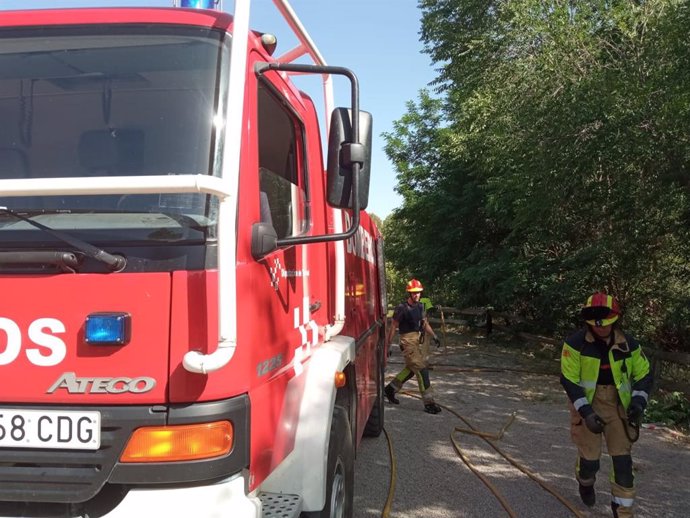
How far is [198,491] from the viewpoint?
177 centimetres

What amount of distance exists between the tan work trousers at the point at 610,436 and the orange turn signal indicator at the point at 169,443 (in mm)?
3397

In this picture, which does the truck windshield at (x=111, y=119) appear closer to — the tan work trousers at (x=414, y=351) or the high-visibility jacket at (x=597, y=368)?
the high-visibility jacket at (x=597, y=368)

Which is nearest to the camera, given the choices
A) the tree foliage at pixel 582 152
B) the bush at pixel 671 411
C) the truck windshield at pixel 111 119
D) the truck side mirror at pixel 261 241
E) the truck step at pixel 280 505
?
the truck windshield at pixel 111 119

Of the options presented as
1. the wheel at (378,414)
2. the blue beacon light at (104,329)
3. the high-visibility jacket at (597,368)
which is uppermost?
the blue beacon light at (104,329)

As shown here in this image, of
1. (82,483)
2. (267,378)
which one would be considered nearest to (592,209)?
(267,378)

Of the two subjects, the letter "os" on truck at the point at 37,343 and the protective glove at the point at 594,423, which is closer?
the letter "os" on truck at the point at 37,343

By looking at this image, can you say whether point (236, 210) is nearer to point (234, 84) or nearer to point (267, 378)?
point (234, 84)

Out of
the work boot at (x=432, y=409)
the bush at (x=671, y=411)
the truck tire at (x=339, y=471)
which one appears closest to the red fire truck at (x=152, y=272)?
the truck tire at (x=339, y=471)

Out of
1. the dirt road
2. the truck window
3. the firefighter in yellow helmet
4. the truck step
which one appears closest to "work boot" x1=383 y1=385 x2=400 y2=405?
the firefighter in yellow helmet

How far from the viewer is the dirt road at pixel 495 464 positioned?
4.48 metres

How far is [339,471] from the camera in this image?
298 centimetres

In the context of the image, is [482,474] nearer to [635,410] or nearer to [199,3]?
[635,410]

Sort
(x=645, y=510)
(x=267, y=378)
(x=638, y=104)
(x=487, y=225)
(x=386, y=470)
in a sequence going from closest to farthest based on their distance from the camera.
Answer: (x=267, y=378), (x=645, y=510), (x=386, y=470), (x=638, y=104), (x=487, y=225)

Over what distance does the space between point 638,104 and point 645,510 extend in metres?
5.72
